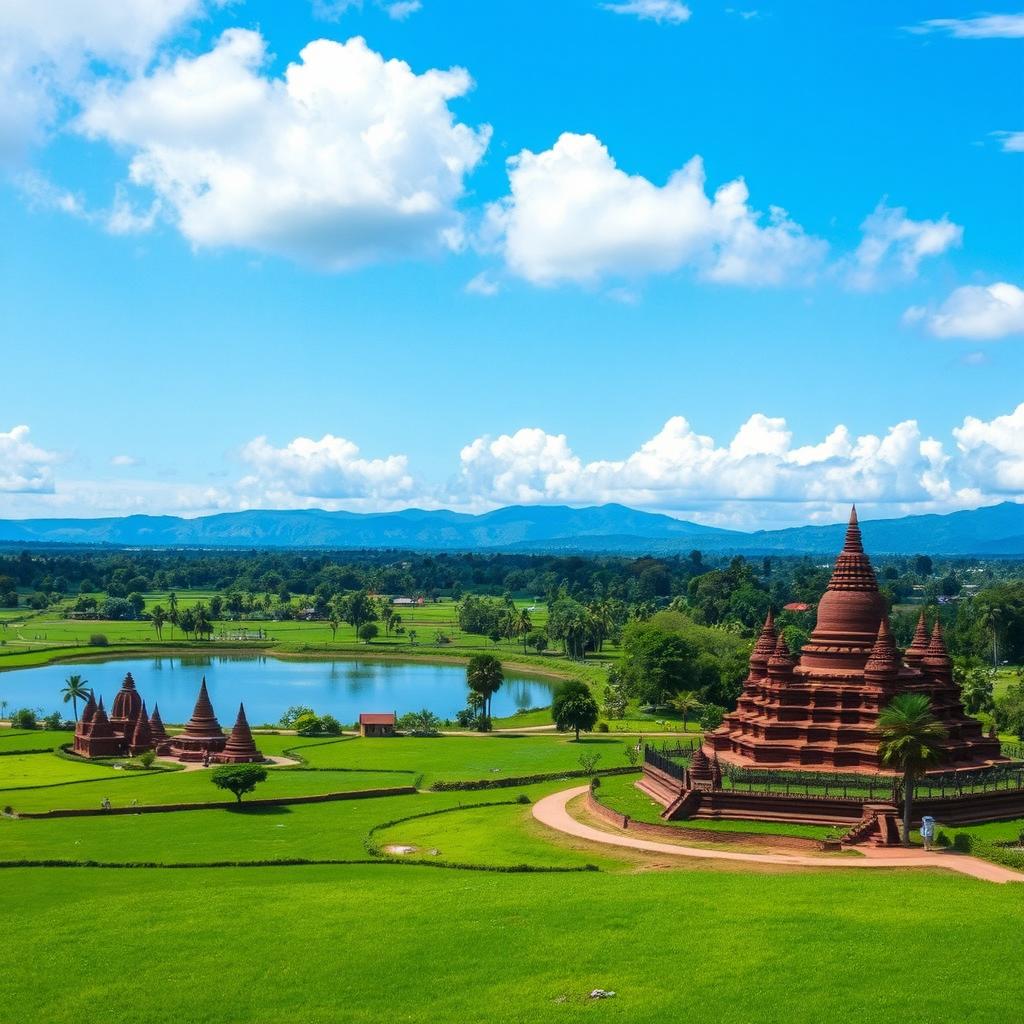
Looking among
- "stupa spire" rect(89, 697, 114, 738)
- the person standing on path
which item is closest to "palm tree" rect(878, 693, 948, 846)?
the person standing on path

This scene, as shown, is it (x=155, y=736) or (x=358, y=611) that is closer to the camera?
(x=155, y=736)

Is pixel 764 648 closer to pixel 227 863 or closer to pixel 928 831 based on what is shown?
pixel 928 831

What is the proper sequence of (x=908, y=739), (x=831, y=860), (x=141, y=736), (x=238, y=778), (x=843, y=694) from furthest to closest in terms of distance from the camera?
(x=141, y=736) → (x=238, y=778) → (x=843, y=694) → (x=908, y=739) → (x=831, y=860)

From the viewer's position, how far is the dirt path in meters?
36.4

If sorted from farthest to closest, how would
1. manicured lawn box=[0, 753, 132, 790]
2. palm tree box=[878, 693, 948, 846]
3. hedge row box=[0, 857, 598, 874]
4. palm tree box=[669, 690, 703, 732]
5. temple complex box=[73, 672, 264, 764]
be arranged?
palm tree box=[669, 690, 703, 732] < temple complex box=[73, 672, 264, 764] < manicured lawn box=[0, 753, 132, 790] < palm tree box=[878, 693, 948, 846] < hedge row box=[0, 857, 598, 874]

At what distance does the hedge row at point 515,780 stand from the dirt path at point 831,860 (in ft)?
36.2

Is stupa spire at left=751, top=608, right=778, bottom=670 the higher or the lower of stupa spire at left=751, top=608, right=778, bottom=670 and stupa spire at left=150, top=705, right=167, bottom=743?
the higher

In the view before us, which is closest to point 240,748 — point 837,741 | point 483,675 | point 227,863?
point 483,675

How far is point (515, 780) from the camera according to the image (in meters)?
Answer: 58.5

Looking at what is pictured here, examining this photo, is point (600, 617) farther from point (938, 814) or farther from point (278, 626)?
point (938, 814)

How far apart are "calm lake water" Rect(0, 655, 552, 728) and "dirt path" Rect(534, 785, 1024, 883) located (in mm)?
51342

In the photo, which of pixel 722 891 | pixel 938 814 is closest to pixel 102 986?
pixel 722 891

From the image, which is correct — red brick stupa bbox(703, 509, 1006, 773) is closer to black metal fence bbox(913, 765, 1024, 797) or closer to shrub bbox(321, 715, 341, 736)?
black metal fence bbox(913, 765, 1024, 797)

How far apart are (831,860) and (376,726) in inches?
1816
